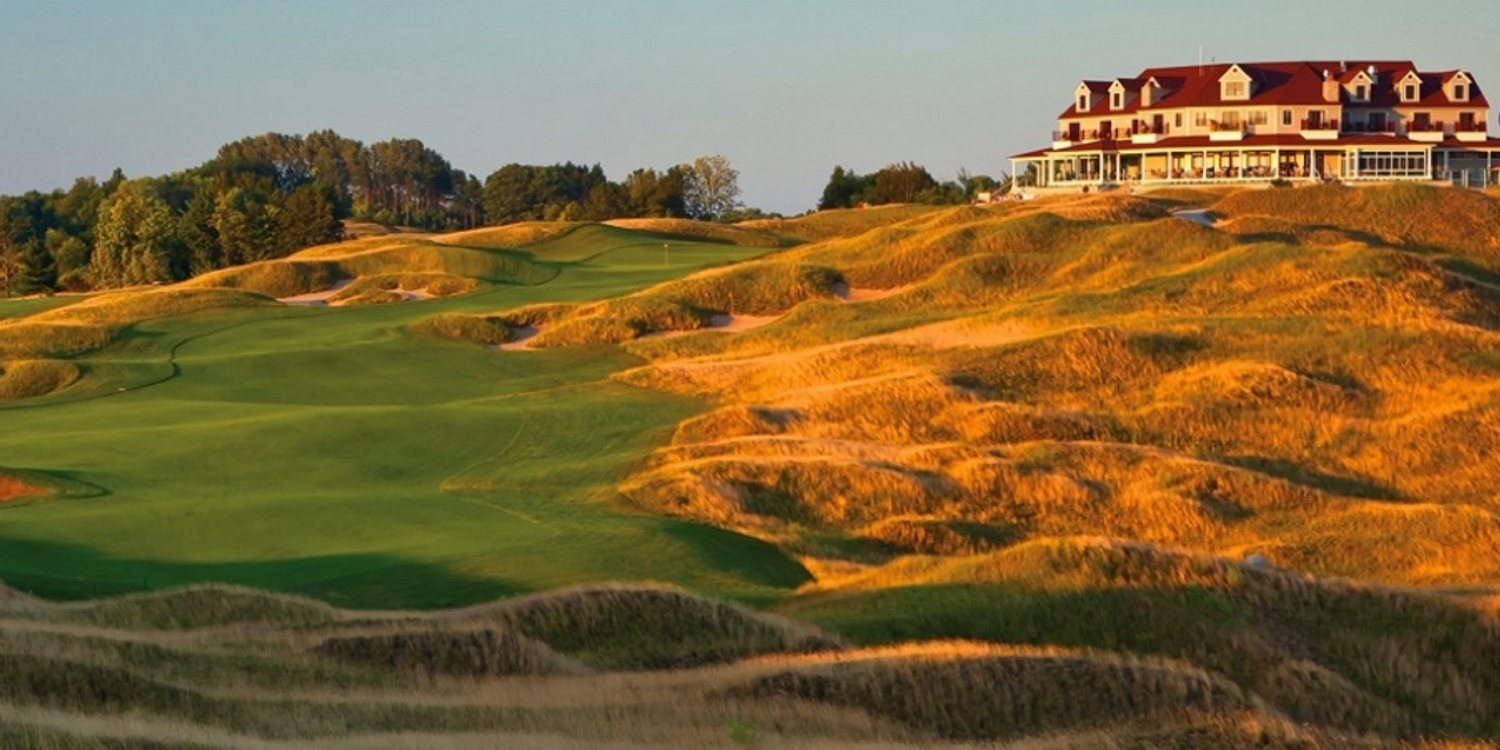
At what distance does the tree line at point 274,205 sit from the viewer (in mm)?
82938

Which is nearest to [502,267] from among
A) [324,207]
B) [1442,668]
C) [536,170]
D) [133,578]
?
[324,207]

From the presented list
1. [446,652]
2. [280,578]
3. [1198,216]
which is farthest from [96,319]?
[446,652]

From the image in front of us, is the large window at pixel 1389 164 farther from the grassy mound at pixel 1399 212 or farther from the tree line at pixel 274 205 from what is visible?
the tree line at pixel 274 205

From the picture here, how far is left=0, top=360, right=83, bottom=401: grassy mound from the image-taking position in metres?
34.3

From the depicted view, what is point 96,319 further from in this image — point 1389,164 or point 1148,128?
point 1389,164

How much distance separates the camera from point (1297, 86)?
250ft

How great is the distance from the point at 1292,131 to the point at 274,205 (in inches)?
1869

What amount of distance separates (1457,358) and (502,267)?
111 ft

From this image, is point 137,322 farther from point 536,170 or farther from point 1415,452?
point 536,170

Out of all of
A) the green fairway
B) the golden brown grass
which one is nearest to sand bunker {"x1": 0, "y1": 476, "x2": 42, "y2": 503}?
the green fairway

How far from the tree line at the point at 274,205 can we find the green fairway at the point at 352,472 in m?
42.3

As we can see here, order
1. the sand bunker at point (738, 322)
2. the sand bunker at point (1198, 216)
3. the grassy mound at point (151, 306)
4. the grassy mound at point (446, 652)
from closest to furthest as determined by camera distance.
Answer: the grassy mound at point (446, 652)
the sand bunker at point (738, 322)
the grassy mound at point (151, 306)
the sand bunker at point (1198, 216)

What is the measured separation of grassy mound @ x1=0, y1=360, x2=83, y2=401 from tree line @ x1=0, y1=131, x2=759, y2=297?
46525 millimetres

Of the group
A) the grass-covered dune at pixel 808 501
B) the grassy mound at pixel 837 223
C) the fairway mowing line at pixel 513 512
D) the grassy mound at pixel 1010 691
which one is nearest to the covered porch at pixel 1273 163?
the grassy mound at pixel 837 223
